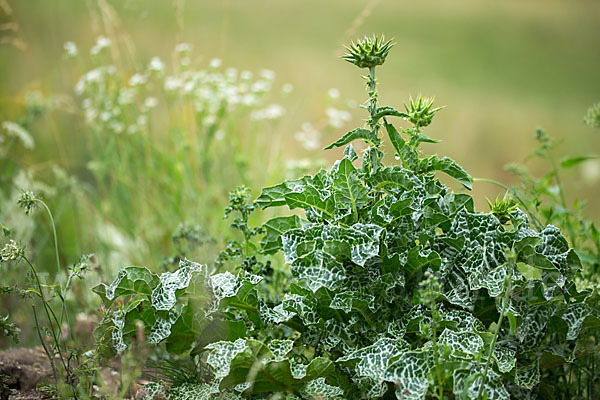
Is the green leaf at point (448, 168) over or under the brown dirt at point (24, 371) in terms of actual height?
over

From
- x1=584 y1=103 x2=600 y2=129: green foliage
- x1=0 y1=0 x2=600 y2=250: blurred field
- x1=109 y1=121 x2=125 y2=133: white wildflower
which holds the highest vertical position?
x1=0 y1=0 x2=600 y2=250: blurred field

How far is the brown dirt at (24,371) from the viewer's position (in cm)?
108

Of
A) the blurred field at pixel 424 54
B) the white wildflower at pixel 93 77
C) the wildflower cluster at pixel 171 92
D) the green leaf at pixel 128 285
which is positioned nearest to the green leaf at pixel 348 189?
the green leaf at pixel 128 285

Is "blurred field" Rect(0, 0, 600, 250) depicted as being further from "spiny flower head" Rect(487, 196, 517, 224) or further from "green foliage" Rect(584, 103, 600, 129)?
"spiny flower head" Rect(487, 196, 517, 224)

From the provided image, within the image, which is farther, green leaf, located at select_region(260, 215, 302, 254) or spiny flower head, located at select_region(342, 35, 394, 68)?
green leaf, located at select_region(260, 215, 302, 254)

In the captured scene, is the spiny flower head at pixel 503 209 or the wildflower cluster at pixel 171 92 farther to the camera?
the wildflower cluster at pixel 171 92

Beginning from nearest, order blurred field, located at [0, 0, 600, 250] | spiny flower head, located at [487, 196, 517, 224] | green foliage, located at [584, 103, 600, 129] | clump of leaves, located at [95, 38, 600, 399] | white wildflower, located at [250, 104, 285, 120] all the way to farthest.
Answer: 1. clump of leaves, located at [95, 38, 600, 399]
2. spiny flower head, located at [487, 196, 517, 224]
3. green foliage, located at [584, 103, 600, 129]
4. white wildflower, located at [250, 104, 285, 120]
5. blurred field, located at [0, 0, 600, 250]

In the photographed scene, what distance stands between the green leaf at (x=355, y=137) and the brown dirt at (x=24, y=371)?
2.27 feet

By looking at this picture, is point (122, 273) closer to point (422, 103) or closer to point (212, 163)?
point (422, 103)

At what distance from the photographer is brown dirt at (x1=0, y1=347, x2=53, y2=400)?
1084 millimetres

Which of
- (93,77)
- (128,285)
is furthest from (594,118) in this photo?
(93,77)

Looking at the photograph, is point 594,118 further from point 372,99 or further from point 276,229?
point 276,229

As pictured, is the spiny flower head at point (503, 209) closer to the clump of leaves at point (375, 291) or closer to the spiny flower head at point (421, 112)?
the clump of leaves at point (375, 291)

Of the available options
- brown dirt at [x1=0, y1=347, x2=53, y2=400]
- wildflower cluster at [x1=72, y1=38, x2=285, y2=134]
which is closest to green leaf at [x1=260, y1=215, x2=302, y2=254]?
brown dirt at [x1=0, y1=347, x2=53, y2=400]
